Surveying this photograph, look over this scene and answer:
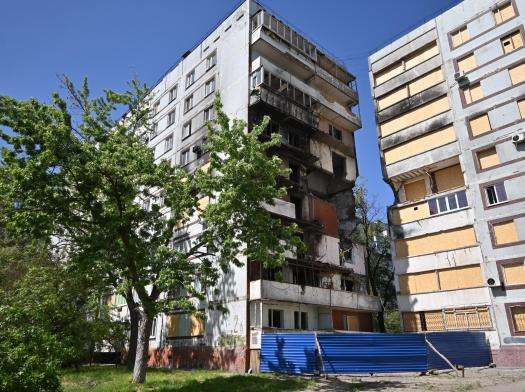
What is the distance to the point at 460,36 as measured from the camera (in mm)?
30594

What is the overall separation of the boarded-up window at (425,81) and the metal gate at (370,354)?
2071cm

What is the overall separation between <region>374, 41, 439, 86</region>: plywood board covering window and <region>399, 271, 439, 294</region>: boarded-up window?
16639 millimetres

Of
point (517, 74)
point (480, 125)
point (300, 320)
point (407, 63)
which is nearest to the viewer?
point (300, 320)

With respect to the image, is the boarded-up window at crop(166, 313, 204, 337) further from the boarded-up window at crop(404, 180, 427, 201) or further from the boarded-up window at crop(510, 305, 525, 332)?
the boarded-up window at crop(510, 305, 525, 332)

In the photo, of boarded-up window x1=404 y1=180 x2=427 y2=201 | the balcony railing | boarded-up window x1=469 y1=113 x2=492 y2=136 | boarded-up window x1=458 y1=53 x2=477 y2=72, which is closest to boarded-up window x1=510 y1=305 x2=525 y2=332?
boarded-up window x1=404 y1=180 x2=427 y2=201

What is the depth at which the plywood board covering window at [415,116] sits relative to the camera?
3014 centimetres

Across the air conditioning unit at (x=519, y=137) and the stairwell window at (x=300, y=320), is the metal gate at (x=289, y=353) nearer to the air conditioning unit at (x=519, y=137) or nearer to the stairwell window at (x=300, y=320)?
the stairwell window at (x=300, y=320)

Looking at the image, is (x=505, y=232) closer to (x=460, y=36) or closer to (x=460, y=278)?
(x=460, y=278)

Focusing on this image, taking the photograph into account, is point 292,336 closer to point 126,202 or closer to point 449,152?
point 126,202

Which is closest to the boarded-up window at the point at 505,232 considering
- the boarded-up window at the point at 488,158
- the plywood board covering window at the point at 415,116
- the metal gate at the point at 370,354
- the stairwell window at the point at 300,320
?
the boarded-up window at the point at 488,158

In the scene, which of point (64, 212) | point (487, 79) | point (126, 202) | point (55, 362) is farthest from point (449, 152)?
point (55, 362)

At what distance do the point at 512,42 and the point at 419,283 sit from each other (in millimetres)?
17328

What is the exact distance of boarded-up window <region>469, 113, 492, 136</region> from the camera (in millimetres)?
27320

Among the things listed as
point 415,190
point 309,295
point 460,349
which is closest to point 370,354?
point 460,349
